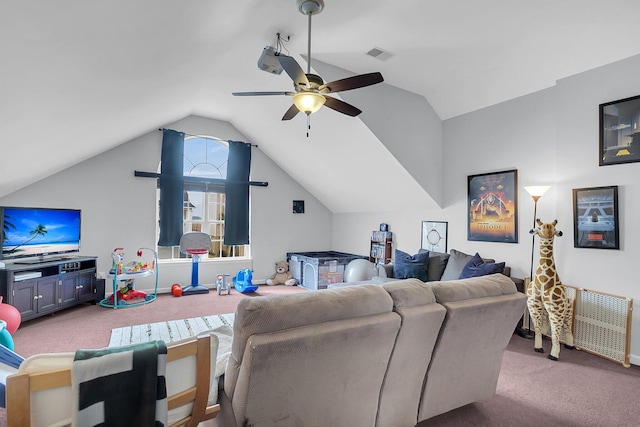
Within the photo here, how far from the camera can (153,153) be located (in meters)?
5.64

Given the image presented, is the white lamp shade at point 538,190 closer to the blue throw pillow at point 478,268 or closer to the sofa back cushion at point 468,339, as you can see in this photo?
the blue throw pillow at point 478,268

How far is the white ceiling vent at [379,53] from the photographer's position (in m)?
3.42

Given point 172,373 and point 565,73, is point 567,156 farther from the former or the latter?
point 172,373

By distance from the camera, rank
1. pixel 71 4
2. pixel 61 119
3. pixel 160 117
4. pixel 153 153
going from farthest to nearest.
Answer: pixel 153 153 → pixel 160 117 → pixel 61 119 → pixel 71 4

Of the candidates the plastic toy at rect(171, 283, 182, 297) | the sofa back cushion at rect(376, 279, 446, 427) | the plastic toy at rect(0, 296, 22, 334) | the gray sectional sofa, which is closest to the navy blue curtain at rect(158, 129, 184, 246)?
the plastic toy at rect(171, 283, 182, 297)

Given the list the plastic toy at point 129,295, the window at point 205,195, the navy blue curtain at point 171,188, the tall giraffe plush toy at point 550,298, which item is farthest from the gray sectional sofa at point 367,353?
the window at point 205,195

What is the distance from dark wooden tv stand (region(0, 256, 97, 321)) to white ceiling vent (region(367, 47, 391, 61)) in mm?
4631

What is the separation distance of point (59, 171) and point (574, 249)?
6917mm

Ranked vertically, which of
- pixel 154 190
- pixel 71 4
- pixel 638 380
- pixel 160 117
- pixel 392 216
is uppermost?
pixel 160 117

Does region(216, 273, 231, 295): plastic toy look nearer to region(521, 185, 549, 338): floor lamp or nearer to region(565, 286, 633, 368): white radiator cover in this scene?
region(521, 185, 549, 338): floor lamp

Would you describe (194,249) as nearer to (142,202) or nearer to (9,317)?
(142,202)

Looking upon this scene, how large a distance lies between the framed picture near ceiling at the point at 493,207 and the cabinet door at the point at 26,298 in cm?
563

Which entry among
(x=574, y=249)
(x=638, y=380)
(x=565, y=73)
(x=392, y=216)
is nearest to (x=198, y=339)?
(x=638, y=380)

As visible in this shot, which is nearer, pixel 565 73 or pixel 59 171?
pixel 565 73
